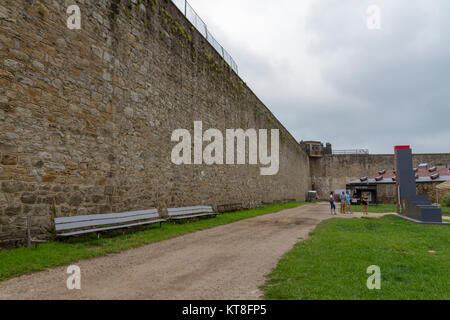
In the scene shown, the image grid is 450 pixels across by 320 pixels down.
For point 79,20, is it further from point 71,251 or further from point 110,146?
point 71,251

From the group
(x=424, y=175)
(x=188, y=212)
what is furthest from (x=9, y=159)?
(x=424, y=175)

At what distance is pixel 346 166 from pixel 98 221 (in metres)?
45.2

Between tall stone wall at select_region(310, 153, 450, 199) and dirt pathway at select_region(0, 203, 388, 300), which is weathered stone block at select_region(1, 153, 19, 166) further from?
tall stone wall at select_region(310, 153, 450, 199)

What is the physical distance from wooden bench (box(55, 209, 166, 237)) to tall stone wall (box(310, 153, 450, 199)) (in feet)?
134

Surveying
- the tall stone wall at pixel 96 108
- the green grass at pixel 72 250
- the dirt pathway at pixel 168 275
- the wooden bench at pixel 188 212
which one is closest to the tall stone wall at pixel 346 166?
the wooden bench at pixel 188 212

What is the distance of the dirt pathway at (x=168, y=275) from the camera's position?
11.9 ft

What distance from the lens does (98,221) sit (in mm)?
7516

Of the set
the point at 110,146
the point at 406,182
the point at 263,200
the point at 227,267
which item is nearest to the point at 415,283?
the point at 227,267

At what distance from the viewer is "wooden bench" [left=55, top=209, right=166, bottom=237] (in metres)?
6.55

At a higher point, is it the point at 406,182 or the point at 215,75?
the point at 215,75

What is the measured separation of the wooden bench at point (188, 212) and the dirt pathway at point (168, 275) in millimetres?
3590

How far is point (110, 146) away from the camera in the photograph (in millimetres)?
8445
